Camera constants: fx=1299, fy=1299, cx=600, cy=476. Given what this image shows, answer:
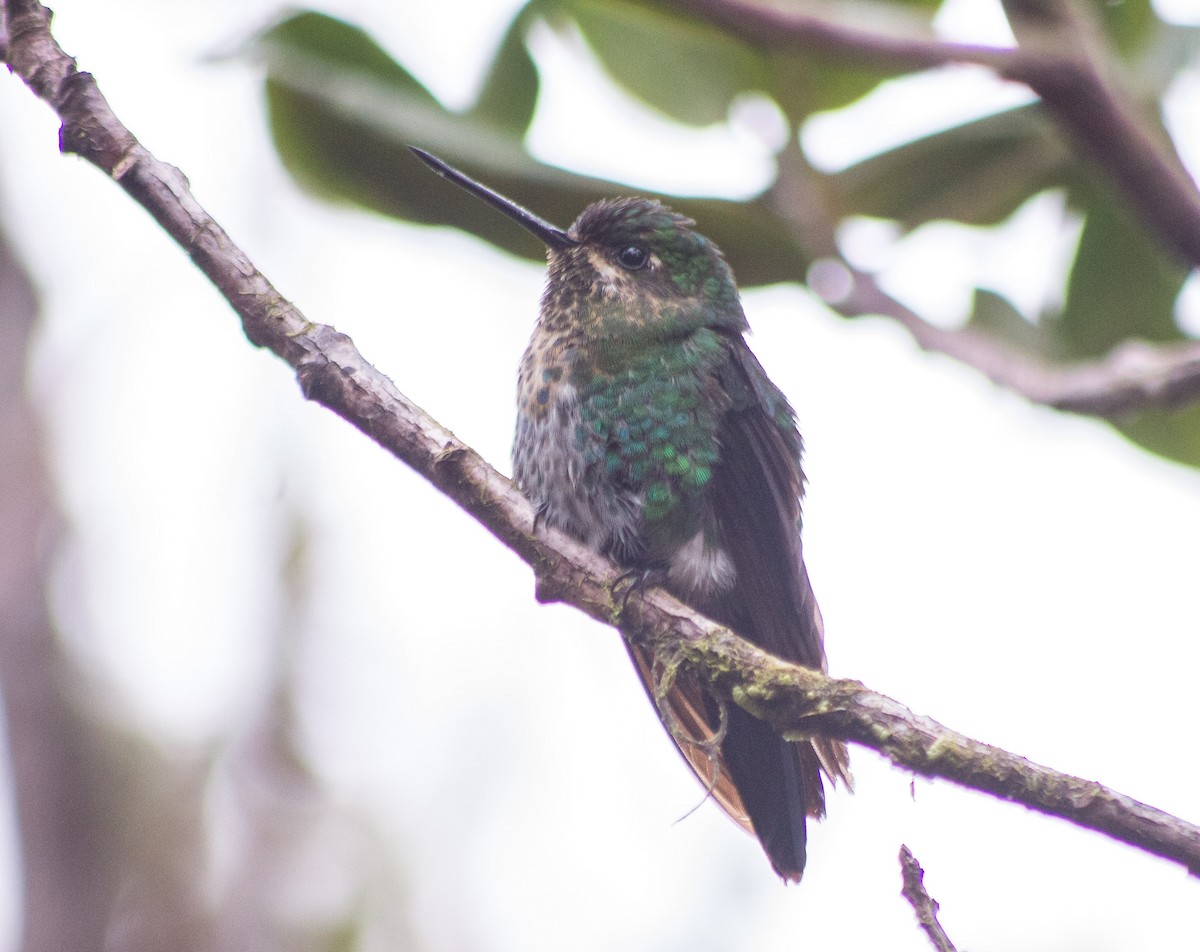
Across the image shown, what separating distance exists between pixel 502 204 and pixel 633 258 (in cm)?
55

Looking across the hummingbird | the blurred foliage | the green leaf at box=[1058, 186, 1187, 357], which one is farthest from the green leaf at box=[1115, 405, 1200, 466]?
the hummingbird

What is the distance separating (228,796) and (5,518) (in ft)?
6.68

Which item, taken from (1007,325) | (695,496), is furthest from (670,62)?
(695,496)

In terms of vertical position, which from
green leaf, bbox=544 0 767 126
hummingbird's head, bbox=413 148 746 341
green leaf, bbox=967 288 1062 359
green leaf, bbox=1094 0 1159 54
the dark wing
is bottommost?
the dark wing

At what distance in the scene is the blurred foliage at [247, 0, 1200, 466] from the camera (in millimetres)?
4410

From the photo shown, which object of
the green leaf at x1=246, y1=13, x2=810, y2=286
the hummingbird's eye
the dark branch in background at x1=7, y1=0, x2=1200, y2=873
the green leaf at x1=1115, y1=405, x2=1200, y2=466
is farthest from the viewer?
the green leaf at x1=1115, y1=405, x2=1200, y2=466

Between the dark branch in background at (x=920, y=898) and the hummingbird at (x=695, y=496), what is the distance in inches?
48.0

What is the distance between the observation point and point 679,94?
4844 millimetres

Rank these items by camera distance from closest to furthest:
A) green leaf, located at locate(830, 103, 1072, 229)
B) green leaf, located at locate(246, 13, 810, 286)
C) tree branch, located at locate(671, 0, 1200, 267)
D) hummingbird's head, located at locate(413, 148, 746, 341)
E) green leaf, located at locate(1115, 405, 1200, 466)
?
tree branch, located at locate(671, 0, 1200, 267) < hummingbird's head, located at locate(413, 148, 746, 341) < green leaf, located at locate(246, 13, 810, 286) < green leaf, located at locate(1115, 405, 1200, 466) < green leaf, located at locate(830, 103, 1072, 229)

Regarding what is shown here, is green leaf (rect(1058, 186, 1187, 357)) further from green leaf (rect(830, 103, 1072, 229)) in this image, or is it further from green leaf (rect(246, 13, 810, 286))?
green leaf (rect(246, 13, 810, 286))

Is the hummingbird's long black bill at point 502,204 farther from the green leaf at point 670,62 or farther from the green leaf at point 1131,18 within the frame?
the green leaf at point 1131,18

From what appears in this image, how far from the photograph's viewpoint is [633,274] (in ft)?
13.6

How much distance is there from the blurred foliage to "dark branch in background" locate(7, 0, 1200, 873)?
1937 millimetres

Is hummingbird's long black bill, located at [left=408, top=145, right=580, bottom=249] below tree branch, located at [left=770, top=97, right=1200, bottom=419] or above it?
above
